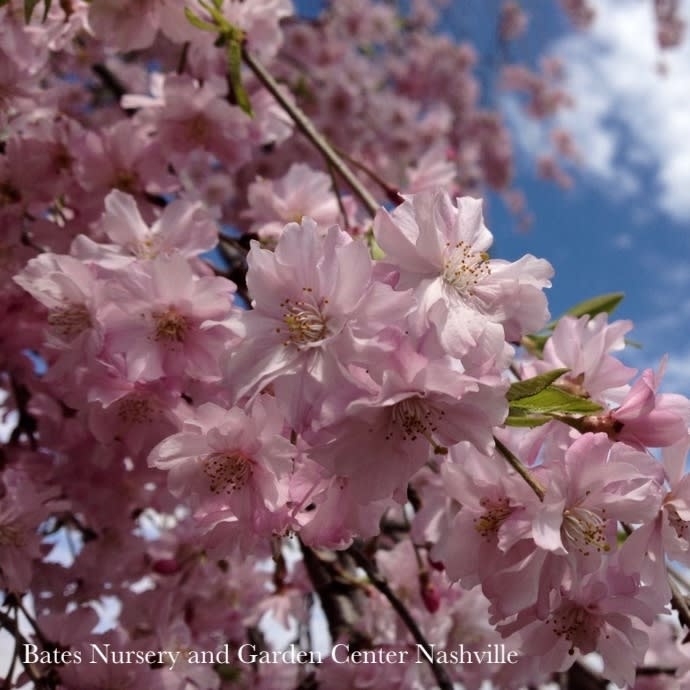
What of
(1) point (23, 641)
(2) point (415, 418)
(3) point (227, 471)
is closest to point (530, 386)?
(2) point (415, 418)

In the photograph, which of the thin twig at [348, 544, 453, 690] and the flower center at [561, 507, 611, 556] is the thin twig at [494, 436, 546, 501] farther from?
the thin twig at [348, 544, 453, 690]

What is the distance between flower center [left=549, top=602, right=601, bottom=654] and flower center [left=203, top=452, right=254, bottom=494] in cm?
48

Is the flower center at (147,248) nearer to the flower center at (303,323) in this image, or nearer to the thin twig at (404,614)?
the flower center at (303,323)

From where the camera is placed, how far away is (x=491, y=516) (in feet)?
3.24

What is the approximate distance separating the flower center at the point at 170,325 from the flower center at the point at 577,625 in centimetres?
68

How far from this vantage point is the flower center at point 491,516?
97 centimetres

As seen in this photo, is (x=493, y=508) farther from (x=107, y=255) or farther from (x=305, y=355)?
(x=107, y=255)

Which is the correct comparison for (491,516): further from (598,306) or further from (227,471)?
(598,306)

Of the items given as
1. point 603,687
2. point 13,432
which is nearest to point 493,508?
point 13,432

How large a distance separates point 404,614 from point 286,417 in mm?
787

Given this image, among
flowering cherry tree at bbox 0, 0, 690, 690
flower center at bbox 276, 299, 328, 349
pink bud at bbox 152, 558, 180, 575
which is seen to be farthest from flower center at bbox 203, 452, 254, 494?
pink bud at bbox 152, 558, 180, 575

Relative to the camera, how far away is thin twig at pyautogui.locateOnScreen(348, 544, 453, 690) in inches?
54.6

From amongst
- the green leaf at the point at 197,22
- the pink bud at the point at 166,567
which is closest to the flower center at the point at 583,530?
the green leaf at the point at 197,22

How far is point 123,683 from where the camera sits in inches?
57.4
